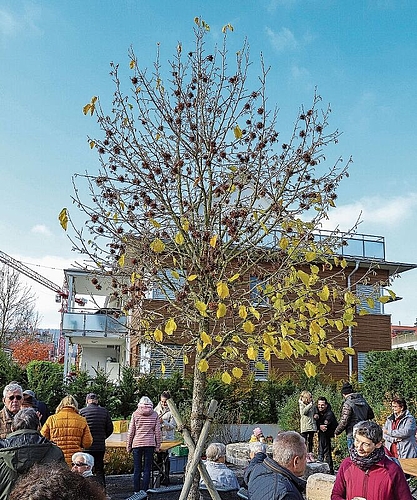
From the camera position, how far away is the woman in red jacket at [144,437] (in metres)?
10.4

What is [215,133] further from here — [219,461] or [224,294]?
[219,461]

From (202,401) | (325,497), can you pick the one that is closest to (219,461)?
(325,497)

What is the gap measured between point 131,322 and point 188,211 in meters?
1.57

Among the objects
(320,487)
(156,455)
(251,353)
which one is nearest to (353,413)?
(320,487)

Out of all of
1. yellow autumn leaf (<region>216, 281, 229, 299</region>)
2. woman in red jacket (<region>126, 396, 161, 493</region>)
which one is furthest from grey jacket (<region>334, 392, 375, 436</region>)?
yellow autumn leaf (<region>216, 281, 229, 299</region>)

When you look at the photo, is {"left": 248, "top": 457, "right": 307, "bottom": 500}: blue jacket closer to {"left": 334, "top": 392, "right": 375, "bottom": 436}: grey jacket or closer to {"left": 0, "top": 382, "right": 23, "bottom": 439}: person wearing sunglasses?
{"left": 0, "top": 382, "right": 23, "bottom": 439}: person wearing sunglasses

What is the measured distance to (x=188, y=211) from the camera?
679 centimetres

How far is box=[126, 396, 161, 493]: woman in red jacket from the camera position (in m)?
10.4

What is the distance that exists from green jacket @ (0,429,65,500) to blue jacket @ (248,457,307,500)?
1.26 meters

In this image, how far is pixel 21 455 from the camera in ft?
13.1

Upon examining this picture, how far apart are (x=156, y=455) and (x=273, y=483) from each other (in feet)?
30.0

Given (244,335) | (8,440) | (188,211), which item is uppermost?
(188,211)

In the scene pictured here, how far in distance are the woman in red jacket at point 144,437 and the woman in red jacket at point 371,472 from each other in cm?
588

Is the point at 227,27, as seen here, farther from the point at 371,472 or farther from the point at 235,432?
the point at 235,432
